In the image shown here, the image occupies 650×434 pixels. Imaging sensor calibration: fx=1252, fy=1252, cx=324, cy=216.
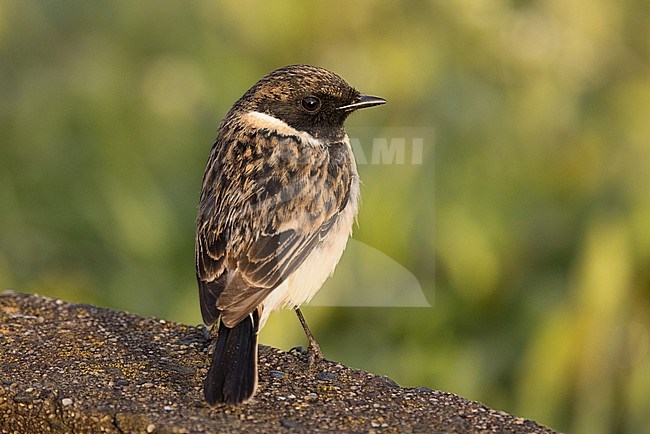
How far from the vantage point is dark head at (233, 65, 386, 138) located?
4.58m

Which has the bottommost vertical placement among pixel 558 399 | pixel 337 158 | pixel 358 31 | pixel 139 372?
pixel 558 399

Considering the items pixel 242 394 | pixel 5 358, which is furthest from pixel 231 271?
pixel 5 358

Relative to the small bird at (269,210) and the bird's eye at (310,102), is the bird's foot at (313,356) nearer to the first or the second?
the small bird at (269,210)

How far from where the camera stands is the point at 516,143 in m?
6.97

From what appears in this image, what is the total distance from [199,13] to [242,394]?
15.5 feet

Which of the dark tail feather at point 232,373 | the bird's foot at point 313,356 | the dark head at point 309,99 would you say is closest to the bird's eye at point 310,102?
the dark head at point 309,99

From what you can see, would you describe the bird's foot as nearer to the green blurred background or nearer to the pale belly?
the pale belly

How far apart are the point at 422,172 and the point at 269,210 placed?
2576mm

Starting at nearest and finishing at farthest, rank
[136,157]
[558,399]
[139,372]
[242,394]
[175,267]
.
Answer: [242,394] → [139,372] → [558,399] → [175,267] → [136,157]

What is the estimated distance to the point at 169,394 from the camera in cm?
389

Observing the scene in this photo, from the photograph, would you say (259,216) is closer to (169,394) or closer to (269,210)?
(269,210)

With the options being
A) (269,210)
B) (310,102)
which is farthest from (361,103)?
(269,210)

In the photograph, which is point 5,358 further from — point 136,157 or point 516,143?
point 516,143

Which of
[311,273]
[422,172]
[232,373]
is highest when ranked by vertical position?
[422,172]
